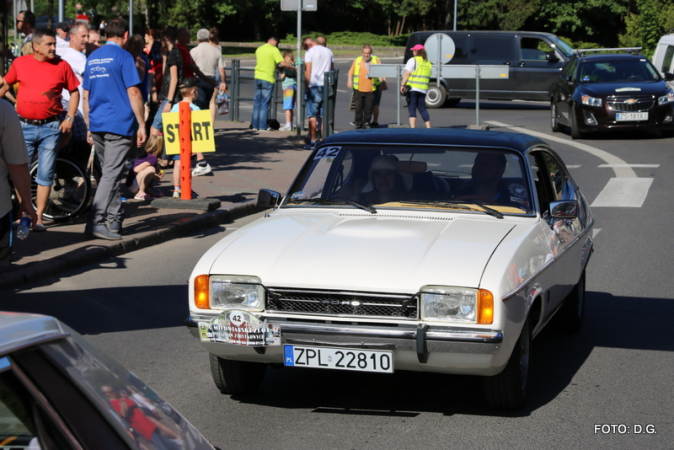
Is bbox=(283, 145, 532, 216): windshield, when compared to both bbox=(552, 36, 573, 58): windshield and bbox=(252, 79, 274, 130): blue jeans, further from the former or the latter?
bbox=(552, 36, 573, 58): windshield

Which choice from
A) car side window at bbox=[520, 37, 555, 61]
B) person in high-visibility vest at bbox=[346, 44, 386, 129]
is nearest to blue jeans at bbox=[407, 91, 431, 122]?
person in high-visibility vest at bbox=[346, 44, 386, 129]

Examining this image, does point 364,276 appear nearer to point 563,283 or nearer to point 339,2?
point 563,283

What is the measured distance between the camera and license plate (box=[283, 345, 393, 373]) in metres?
4.58

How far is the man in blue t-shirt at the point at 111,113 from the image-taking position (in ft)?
30.8

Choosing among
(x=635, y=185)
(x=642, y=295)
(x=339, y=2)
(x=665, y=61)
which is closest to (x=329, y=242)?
(x=642, y=295)

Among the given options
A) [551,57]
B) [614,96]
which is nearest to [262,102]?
[614,96]

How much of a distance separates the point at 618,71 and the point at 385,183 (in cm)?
1632

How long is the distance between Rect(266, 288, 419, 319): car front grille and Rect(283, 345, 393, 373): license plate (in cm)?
18

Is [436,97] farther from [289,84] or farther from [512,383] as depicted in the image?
[512,383]

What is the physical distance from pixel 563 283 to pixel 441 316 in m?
1.62

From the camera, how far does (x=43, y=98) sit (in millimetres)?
9492

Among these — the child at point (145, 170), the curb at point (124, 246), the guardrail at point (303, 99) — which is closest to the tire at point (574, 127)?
the guardrail at point (303, 99)

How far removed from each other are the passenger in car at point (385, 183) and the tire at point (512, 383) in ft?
4.39

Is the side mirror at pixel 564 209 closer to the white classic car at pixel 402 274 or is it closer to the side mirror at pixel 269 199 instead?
the white classic car at pixel 402 274
